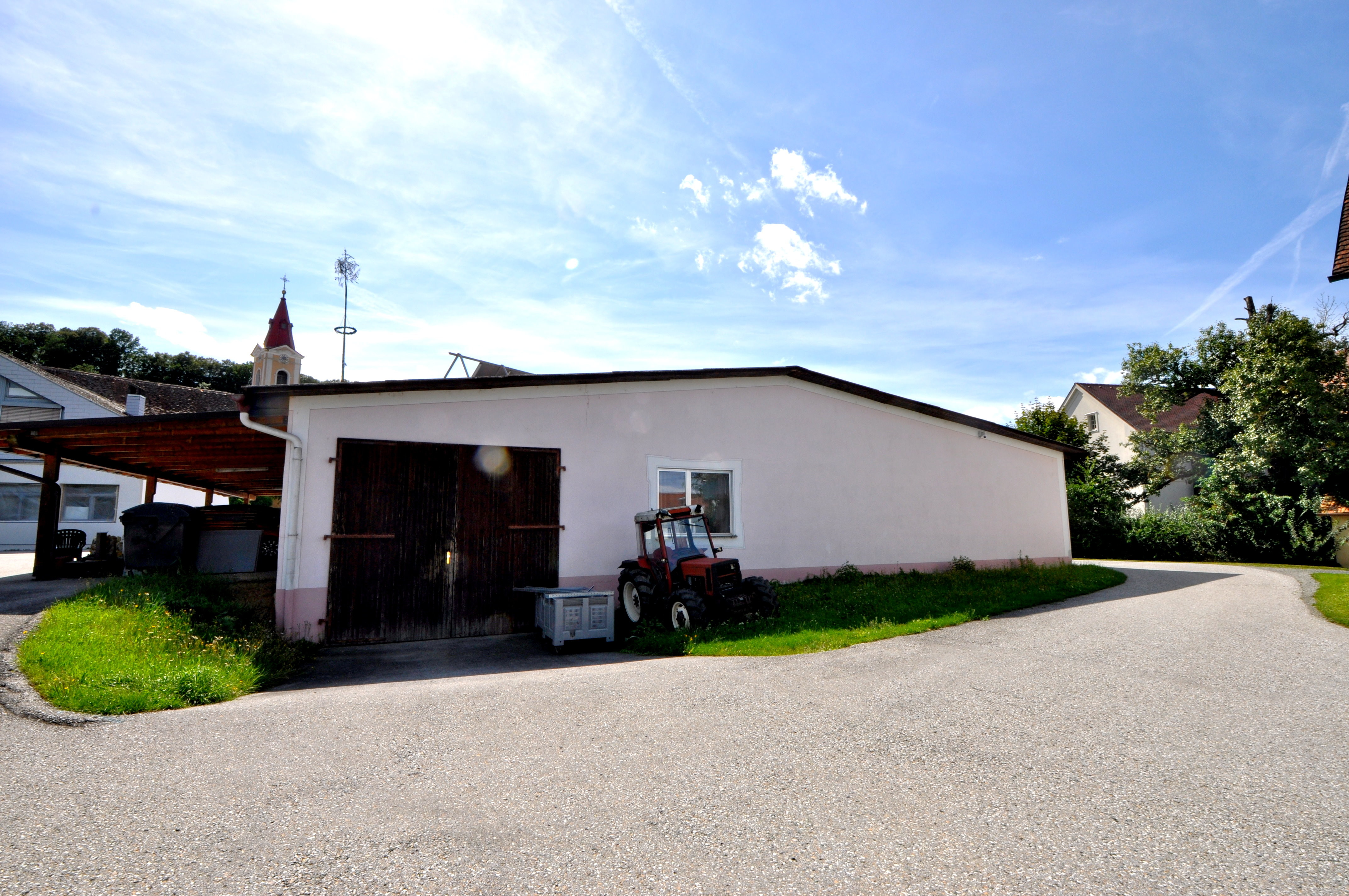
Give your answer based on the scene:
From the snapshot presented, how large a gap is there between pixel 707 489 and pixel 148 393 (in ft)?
119

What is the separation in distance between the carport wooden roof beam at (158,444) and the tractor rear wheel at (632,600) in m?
5.16

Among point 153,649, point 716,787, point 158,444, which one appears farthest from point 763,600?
point 158,444

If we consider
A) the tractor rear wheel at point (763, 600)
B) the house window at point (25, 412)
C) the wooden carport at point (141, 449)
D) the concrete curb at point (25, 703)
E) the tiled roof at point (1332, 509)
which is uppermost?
the house window at point (25, 412)

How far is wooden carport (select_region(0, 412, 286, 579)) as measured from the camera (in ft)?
32.9

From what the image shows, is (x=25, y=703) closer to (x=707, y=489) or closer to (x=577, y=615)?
(x=577, y=615)

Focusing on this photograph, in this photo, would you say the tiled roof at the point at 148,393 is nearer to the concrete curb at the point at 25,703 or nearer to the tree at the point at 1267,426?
the concrete curb at the point at 25,703

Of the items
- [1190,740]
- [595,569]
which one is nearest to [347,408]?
[595,569]

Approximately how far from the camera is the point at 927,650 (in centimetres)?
796

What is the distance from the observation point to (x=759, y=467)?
43.7 ft

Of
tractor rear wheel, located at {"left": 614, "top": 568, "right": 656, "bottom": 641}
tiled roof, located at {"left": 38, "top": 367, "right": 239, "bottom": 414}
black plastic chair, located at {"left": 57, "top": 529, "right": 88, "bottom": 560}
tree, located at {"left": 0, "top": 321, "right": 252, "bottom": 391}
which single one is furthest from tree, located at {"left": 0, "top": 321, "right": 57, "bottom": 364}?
tractor rear wheel, located at {"left": 614, "top": 568, "right": 656, "bottom": 641}

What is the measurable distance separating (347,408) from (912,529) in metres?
11.6

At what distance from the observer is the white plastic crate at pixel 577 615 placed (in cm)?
909

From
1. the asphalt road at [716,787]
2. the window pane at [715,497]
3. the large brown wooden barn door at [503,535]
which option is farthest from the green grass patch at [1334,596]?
the large brown wooden barn door at [503,535]

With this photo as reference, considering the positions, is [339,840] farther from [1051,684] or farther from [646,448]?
[646,448]
